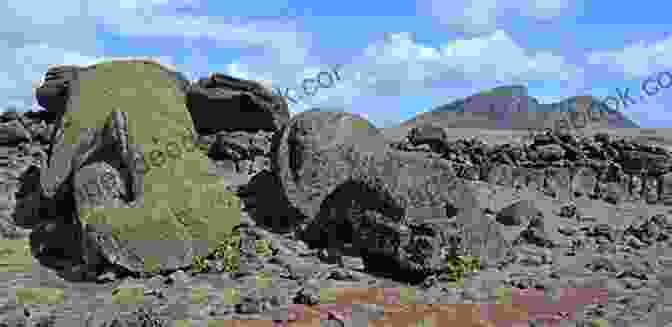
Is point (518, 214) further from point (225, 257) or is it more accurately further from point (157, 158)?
point (157, 158)

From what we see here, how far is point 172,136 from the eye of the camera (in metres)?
10.1

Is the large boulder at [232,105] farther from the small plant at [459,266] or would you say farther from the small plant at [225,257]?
the small plant at [459,266]

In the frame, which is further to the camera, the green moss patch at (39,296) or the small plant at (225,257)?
the small plant at (225,257)

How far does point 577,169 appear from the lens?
14.6m

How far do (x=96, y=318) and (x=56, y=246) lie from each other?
113 inches

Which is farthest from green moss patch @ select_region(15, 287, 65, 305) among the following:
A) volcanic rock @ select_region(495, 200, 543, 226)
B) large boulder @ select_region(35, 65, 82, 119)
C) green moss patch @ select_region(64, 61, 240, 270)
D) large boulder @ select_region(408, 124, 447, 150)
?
large boulder @ select_region(408, 124, 447, 150)

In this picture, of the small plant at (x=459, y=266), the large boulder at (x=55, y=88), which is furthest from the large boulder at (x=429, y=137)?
the large boulder at (x=55, y=88)

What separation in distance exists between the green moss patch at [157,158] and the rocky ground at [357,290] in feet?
1.69

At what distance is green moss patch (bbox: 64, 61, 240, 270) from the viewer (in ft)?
26.8

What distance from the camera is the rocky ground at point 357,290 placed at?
7055mm

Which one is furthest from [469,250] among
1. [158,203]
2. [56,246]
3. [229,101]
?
[229,101]

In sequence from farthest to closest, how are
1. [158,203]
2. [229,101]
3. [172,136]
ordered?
[229,101] < [172,136] < [158,203]

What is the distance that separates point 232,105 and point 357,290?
22.5 ft

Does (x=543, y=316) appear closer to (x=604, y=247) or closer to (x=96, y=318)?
(x=604, y=247)
